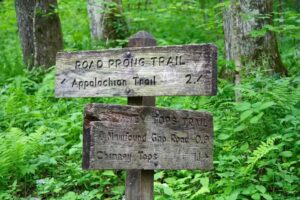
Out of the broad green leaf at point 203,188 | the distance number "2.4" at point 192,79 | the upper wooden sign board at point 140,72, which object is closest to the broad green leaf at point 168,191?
the broad green leaf at point 203,188

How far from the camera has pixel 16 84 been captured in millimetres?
7805

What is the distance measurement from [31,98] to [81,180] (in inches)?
105

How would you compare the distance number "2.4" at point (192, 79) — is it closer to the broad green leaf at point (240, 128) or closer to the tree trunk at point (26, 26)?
the broad green leaf at point (240, 128)

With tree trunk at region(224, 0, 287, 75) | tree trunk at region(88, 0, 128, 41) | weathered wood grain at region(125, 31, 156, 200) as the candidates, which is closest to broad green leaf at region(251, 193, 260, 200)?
weathered wood grain at region(125, 31, 156, 200)

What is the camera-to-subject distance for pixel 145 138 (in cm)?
303

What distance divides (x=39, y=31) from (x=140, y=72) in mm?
6237

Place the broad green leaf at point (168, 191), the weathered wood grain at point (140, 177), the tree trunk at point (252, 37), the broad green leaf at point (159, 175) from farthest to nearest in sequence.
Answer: the tree trunk at point (252, 37) → the broad green leaf at point (159, 175) → the broad green leaf at point (168, 191) → the weathered wood grain at point (140, 177)

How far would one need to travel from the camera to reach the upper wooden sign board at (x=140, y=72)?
9.49ft

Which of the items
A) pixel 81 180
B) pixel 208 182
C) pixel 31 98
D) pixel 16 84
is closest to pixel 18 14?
pixel 16 84

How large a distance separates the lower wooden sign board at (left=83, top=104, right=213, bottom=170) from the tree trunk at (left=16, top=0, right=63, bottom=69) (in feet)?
20.0

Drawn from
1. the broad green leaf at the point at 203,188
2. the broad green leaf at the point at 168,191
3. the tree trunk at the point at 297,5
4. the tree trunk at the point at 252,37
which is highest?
the tree trunk at the point at 297,5

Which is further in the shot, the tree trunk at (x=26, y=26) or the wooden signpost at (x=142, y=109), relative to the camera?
the tree trunk at (x=26, y=26)

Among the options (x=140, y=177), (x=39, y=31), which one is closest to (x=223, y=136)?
(x=140, y=177)

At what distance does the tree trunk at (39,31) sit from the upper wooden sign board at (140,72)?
575 cm
